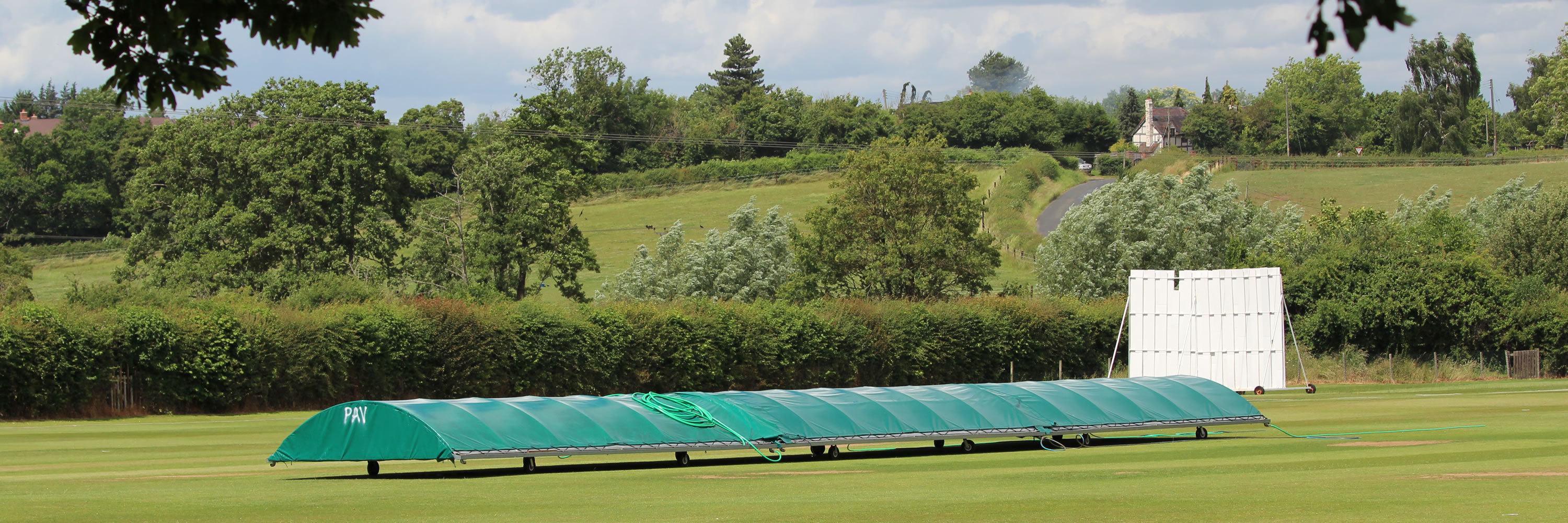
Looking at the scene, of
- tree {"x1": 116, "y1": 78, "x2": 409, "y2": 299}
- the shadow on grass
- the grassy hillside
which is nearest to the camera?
the shadow on grass

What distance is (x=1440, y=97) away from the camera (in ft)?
445

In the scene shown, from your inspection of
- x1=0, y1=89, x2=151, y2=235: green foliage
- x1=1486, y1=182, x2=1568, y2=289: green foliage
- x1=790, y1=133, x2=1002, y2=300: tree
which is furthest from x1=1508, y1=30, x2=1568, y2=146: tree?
x1=0, y1=89, x2=151, y2=235: green foliage

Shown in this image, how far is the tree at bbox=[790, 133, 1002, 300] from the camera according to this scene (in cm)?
6556

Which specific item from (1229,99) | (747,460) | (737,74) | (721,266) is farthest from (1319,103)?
(747,460)

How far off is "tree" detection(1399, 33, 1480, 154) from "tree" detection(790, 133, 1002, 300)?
87.4m

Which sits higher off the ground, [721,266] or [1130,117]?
[1130,117]

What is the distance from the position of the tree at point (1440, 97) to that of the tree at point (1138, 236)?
71840mm

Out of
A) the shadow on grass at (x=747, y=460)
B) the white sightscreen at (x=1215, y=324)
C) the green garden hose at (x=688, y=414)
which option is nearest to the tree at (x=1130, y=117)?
the white sightscreen at (x=1215, y=324)

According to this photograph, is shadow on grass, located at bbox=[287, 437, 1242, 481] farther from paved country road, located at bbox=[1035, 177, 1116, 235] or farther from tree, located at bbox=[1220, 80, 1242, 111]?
tree, located at bbox=[1220, 80, 1242, 111]

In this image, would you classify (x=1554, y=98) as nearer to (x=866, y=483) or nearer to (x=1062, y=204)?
(x=1062, y=204)

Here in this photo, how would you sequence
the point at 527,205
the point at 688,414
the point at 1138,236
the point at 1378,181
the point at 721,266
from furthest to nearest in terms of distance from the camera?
the point at 1378,181 < the point at 1138,236 < the point at 721,266 < the point at 527,205 < the point at 688,414

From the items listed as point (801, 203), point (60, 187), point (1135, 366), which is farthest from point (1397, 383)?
point (60, 187)

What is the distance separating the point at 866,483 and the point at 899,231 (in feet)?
154

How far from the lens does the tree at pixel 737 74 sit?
173 meters
